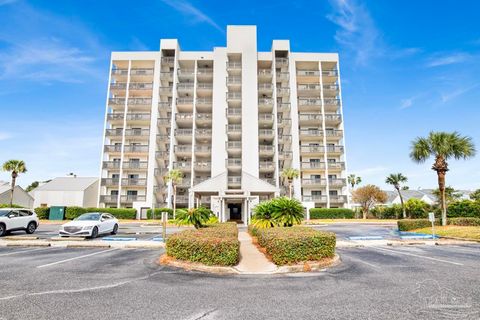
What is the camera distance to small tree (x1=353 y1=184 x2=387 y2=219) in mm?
51844

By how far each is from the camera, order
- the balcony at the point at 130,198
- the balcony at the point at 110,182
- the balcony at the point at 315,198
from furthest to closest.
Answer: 1. the balcony at the point at 110,182
2. the balcony at the point at 315,198
3. the balcony at the point at 130,198

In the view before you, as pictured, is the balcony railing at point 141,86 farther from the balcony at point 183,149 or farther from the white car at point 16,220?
the white car at point 16,220

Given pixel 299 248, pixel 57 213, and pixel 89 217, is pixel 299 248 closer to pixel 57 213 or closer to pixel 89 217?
pixel 89 217

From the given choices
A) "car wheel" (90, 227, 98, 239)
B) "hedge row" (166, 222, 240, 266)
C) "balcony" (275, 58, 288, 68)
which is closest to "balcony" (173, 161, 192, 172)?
"balcony" (275, 58, 288, 68)

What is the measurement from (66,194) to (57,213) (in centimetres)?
858

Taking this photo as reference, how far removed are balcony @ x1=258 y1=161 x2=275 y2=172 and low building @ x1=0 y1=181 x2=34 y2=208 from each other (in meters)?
47.9

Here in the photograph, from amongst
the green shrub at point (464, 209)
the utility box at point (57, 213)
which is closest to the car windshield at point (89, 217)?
the utility box at point (57, 213)

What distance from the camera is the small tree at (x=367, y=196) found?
5184cm

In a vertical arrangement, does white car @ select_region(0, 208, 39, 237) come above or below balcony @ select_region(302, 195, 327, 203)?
below

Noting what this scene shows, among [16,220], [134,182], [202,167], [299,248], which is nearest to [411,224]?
[299,248]

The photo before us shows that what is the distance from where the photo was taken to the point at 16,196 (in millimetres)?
52125

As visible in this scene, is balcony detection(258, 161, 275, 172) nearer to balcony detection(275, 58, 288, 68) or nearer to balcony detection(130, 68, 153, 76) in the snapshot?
balcony detection(275, 58, 288, 68)

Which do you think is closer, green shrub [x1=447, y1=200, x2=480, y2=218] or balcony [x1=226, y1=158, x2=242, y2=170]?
green shrub [x1=447, y1=200, x2=480, y2=218]

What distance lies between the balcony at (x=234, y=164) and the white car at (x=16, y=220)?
2764 centimetres
